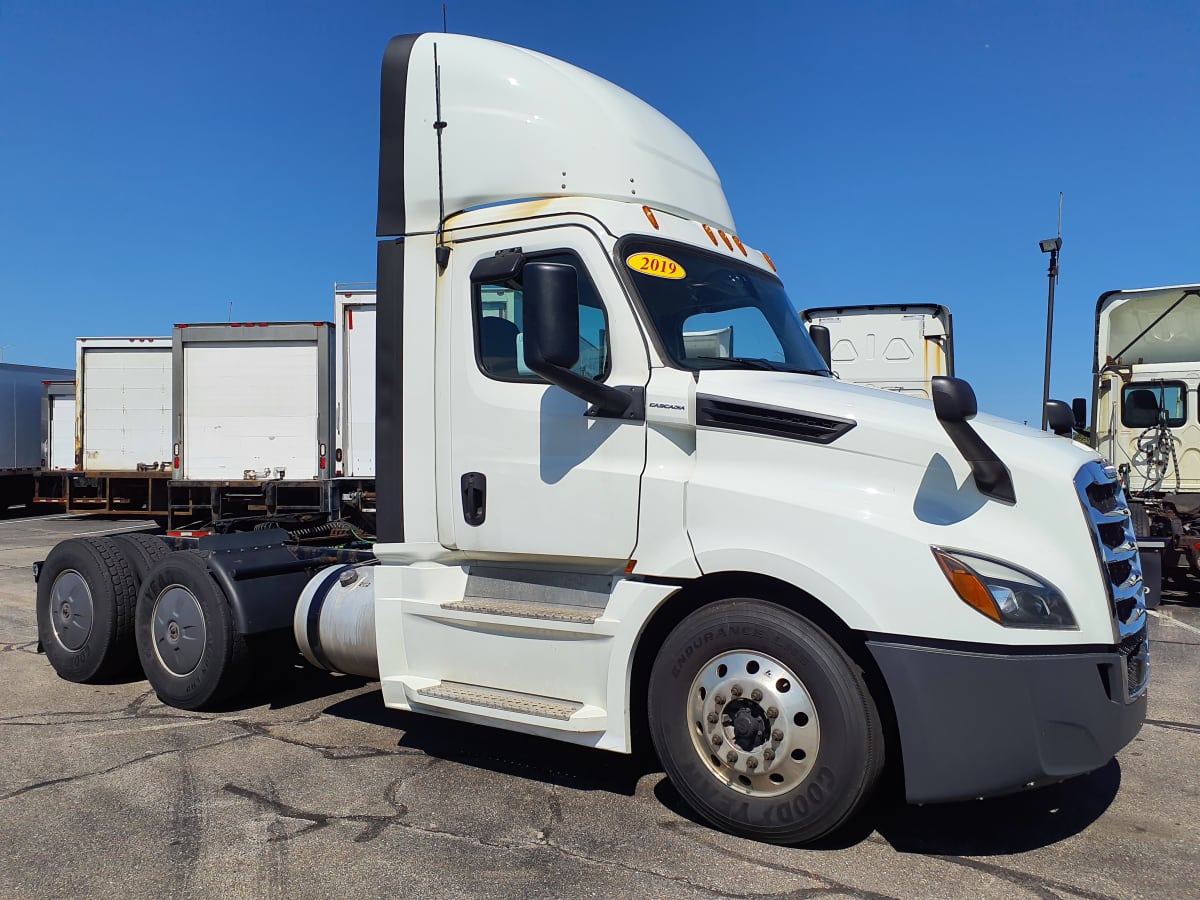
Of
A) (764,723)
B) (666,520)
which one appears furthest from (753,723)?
(666,520)

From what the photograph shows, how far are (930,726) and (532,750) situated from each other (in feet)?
7.88

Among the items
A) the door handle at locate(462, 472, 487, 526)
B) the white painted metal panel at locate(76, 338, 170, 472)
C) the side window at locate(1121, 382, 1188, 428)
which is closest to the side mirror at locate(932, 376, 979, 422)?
the door handle at locate(462, 472, 487, 526)

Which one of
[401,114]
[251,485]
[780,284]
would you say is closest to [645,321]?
[780,284]

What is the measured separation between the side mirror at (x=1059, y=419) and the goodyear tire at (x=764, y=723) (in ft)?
6.59

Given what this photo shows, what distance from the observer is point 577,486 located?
14.3 ft

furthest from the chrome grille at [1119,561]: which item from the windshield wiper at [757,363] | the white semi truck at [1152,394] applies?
the white semi truck at [1152,394]

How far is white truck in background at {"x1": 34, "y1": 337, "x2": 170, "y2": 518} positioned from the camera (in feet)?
60.9

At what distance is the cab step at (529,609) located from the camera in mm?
4332

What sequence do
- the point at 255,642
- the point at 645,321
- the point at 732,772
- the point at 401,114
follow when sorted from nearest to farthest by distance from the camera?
1. the point at 732,772
2. the point at 645,321
3. the point at 401,114
4. the point at 255,642

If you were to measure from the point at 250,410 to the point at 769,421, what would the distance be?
13.1 meters

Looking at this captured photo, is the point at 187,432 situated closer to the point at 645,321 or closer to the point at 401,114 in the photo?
the point at 401,114

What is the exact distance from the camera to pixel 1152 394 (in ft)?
38.9

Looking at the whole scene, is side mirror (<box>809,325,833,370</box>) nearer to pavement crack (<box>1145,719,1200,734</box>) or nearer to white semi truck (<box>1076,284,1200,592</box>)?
pavement crack (<box>1145,719,1200,734</box>)

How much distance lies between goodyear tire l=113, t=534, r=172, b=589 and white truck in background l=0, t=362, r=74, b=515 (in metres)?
18.1
